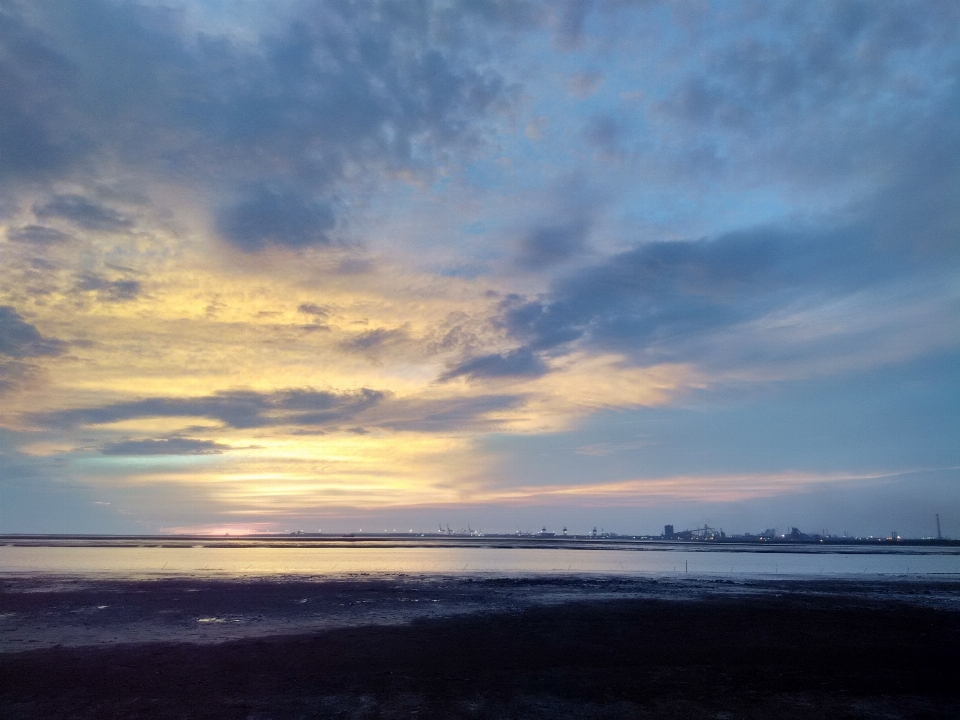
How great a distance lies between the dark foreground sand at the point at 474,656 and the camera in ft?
58.2

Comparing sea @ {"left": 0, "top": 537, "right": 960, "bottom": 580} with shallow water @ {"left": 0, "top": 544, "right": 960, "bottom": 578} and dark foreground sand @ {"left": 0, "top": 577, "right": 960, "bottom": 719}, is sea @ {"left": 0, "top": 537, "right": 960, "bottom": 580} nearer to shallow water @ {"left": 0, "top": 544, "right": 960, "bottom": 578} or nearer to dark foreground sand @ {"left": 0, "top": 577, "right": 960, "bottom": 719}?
shallow water @ {"left": 0, "top": 544, "right": 960, "bottom": 578}

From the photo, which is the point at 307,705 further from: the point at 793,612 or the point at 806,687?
the point at 793,612

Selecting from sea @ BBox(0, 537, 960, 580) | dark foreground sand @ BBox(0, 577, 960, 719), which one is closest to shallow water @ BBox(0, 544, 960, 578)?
sea @ BBox(0, 537, 960, 580)

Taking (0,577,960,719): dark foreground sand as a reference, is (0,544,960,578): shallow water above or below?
below

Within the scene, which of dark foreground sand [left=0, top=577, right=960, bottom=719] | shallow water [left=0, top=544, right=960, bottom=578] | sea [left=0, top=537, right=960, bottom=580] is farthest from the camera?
shallow water [left=0, top=544, right=960, bottom=578]

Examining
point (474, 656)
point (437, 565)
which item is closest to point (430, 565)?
point (437, 565)

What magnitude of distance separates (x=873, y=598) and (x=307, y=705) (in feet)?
139

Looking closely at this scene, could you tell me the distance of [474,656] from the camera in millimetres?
23875

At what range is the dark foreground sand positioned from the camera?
58.2ft

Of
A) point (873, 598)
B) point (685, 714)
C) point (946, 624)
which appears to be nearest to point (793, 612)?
point (946, 624)

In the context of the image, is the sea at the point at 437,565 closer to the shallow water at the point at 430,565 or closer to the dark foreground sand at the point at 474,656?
the shallow water at the point at 430,565

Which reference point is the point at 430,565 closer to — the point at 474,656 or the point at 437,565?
the point at 437,565

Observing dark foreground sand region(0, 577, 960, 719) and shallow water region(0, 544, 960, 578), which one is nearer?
dark foreground sand region(0, 577, 960, 719)

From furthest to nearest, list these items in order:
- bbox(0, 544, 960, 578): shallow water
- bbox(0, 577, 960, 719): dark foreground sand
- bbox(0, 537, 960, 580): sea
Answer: bbox(0, 544, 960, 578): shallow water < bbox(0, 537, 960, 580): sea < bbox(0, 577, 960, 719): dark foreground sand
